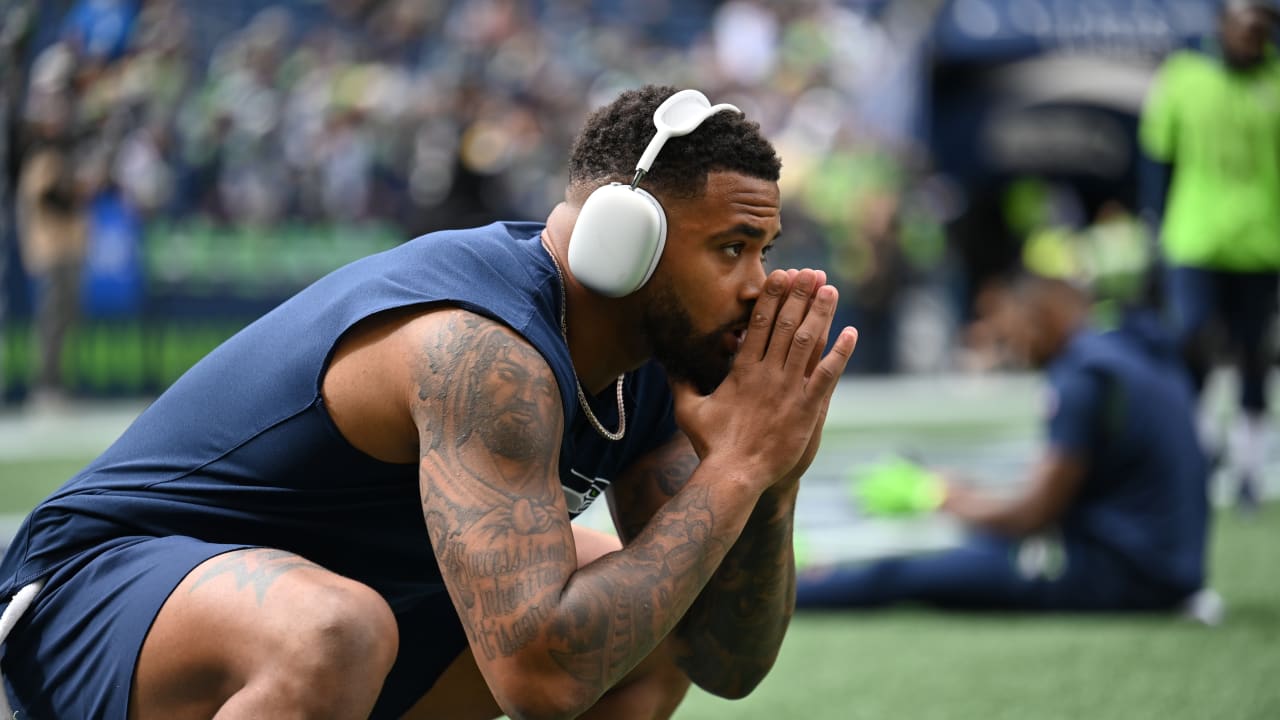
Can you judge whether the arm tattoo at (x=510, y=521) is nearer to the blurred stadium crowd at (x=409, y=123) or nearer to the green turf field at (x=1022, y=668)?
the green turf field at (x=1022, y=668)

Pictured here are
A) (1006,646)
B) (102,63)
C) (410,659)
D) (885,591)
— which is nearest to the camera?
(410,659)

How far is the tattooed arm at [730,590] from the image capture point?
2.43 m

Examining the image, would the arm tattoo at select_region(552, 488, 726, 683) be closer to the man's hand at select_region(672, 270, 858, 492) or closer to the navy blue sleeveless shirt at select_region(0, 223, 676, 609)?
the man's hand at select_region(672, 270, 858, 492)

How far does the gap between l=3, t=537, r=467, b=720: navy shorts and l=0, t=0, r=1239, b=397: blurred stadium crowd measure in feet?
30.5

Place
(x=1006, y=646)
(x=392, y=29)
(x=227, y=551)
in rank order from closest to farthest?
(x=227, y=551)
(x=1006, y=646)
(x=392, y=29)

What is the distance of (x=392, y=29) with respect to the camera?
1542 cm

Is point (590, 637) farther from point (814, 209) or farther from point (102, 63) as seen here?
point (814, 209)

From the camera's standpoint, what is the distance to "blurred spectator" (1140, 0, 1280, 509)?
6.79 metres

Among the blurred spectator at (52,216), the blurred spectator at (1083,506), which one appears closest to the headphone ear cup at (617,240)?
the blurred spectator at (1083,506)

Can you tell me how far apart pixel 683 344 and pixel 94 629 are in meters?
0.91

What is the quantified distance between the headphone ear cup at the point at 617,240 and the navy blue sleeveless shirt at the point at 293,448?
8 centimetres

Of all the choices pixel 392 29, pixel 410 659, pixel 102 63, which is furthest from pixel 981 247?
pixel 410 659

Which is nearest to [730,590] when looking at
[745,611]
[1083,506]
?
[745,611]

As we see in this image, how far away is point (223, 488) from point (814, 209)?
50.2 feet
